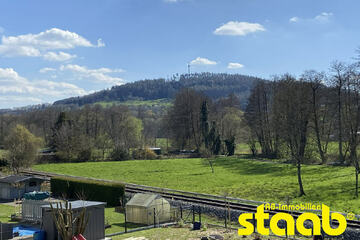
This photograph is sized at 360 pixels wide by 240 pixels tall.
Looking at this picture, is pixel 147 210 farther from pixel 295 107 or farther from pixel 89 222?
pixel 295 107

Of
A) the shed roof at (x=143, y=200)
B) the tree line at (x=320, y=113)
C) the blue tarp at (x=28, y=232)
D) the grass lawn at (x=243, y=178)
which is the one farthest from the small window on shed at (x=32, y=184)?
the tree line at (x=320, y=113)

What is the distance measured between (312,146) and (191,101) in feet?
113

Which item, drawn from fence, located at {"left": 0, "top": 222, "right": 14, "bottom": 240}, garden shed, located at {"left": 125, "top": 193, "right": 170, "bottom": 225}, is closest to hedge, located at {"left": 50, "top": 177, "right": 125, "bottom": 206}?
garden shed, located at {"left": 125, "top": 193, "right": 170, "bottom": 225}

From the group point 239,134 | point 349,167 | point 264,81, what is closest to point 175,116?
point 239,134

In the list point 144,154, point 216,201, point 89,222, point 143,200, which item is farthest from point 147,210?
point 144,154

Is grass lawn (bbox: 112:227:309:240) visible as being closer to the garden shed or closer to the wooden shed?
the wooden shed

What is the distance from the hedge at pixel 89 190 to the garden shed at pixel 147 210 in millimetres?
6608

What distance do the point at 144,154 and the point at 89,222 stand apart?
54.1 m

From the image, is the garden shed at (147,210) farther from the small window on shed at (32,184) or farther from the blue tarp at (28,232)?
the small window on shed at (32,184)

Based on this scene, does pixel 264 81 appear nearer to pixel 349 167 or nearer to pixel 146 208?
pixel 349 167

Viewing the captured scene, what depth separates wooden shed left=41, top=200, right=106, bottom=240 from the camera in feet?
63.2

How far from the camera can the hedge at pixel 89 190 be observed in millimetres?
33125

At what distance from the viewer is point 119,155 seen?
72750 millimetres

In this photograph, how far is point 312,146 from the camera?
53.5 meters
